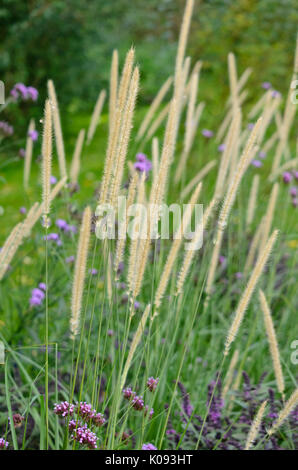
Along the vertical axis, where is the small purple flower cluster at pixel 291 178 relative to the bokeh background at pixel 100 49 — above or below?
below

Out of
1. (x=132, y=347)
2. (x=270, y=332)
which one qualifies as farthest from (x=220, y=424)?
(x=132, y=347)

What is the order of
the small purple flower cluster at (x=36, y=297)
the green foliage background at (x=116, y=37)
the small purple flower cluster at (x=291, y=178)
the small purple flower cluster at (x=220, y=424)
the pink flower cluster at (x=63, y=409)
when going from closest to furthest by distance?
the pink flower cluster at (x=63, y=409) < the small purple flower cluster at (x=220, y=424) < the small purple flower cluster at (x=36, y=297) < the small purple flower cluster at (x=291, y=178) < the green foliage background at (x=116, y=37)

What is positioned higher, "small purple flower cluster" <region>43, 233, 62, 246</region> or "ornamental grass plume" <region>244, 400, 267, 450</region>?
"small purple flower cluster" <region>43, 233, 62, 246</region>

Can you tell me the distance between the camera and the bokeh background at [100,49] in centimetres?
588

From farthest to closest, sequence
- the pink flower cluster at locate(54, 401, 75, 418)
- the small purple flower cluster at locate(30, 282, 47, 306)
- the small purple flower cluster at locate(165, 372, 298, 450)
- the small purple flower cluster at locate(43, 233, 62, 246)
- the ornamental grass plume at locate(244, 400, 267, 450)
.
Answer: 1. the small purple flower cluster at locate(43, 233, 62, 246)
2. the small purple flower cluster at locate(30, 282, 47, 306)
3. the small purple flower cluster at locate(165, 372, 298, 450)
4. the pink flower cluster at locate(54, 401, 75, 418)
5. the ornamental grass plume at locate(244, 400, 267, 450)

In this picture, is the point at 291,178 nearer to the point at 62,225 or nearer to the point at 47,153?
the point at 62,225

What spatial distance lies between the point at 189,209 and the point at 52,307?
132 centimetres

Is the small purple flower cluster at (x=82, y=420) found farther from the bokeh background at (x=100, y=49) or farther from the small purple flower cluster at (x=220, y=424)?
the bokeh background at (x=100, y=49)

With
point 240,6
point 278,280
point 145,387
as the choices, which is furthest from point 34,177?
point 145,387

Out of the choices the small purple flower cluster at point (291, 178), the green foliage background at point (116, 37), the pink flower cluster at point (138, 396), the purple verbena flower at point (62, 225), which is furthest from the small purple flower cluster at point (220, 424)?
the green foliage background at point (116, 37)

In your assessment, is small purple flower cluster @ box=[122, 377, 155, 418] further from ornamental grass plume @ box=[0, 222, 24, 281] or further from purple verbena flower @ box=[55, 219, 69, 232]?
purple verbena flower @ box=[55, 219, 69, 232]

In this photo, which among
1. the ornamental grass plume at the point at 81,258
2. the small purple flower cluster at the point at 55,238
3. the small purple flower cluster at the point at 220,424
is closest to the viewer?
the ornamental grass plume at the point at 81,258

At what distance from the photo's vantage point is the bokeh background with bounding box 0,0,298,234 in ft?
19.3

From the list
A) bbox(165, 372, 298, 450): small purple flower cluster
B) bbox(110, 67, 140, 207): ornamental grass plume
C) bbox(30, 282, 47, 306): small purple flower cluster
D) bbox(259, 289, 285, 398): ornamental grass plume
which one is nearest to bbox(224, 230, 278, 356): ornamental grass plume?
bbox(259, 289, 285, 398): ornamental grass plume
